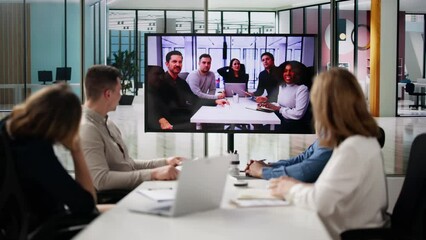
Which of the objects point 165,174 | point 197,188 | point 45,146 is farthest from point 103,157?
point 197,188

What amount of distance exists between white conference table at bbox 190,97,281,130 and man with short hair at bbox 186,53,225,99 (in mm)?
107

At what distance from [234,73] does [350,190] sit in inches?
107

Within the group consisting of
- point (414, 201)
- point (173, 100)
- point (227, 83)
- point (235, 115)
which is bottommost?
point (414, 201)

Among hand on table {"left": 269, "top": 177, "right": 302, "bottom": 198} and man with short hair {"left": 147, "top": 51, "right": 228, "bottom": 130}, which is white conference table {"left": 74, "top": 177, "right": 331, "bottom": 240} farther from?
man with short hair {"left": 147, "top": 51, "right": 228, "bottom": 130}

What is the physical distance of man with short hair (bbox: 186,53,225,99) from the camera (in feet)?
17.2

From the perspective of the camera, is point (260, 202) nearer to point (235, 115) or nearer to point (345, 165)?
point (345, 165)

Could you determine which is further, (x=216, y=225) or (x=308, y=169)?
(x=308, y=169)

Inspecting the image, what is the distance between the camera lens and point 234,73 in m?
5.29

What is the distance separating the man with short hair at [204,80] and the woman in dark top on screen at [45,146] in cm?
244

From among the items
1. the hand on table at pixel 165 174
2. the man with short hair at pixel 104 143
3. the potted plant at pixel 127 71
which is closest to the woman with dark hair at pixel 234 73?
the man with short hair at pixel 104 143

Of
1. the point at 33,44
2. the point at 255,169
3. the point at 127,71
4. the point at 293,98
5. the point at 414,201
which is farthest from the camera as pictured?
the point at 33,44

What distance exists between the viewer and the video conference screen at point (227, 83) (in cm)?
520

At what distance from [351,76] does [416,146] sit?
60 cm

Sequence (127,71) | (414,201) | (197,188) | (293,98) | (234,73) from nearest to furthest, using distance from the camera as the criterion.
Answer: (197,188) < (414,201) < (293,98) < (234,73) < (127,71)
